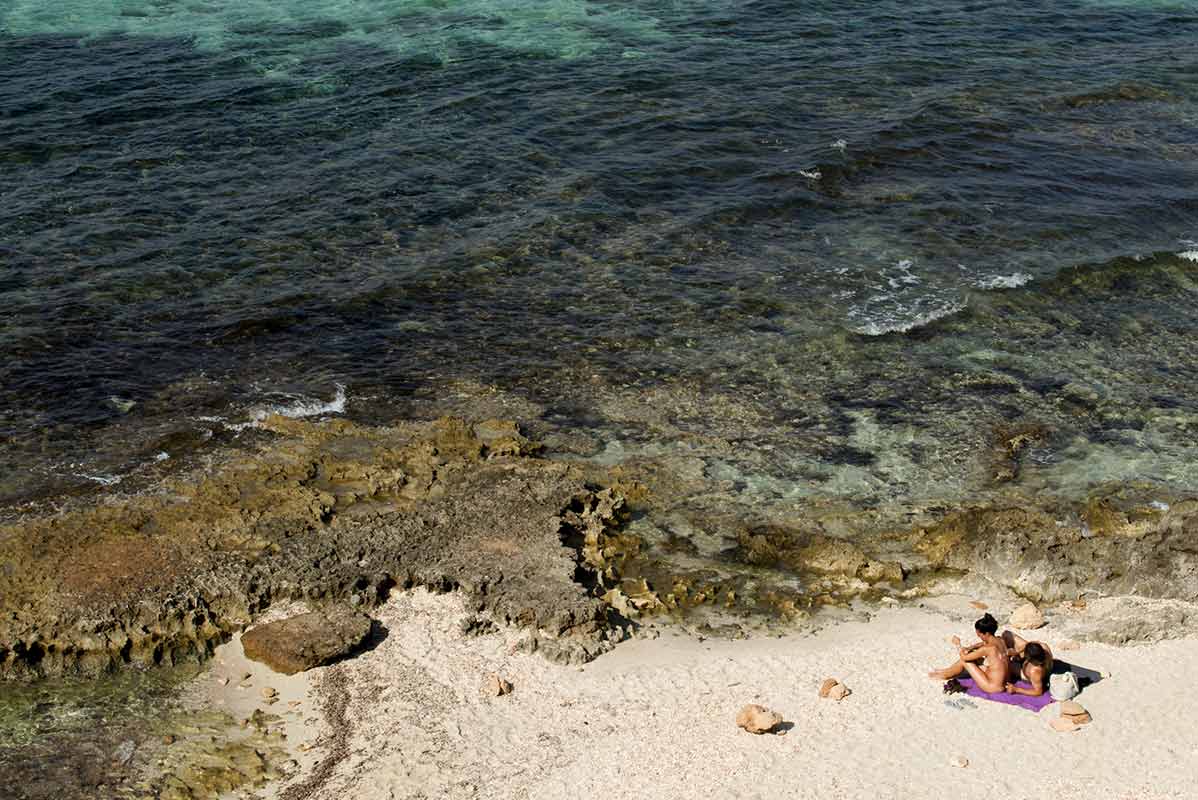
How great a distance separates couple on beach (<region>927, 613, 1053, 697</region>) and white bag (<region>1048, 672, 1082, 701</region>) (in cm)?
15

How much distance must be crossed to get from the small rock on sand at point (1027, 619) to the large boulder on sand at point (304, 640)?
911 centimetres

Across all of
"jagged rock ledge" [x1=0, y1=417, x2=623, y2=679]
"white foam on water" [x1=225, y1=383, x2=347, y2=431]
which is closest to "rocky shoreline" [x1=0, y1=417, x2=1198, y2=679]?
"jagged rock ledge" [x1=0, y1=417, x2=623, y2=679]

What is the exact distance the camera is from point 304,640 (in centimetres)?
1573

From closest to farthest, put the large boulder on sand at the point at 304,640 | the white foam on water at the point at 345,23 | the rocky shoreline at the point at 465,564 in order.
A: the rocky shoreline at the point at 465,564 < the large boulder on sand at the point at 304,640 < the white foam on water at the point at 345,23

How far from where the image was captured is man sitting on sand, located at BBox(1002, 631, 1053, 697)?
14.9 m

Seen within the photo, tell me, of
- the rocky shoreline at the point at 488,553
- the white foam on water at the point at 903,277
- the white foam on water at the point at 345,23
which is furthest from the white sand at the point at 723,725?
the white foam on water at the point at 345,23

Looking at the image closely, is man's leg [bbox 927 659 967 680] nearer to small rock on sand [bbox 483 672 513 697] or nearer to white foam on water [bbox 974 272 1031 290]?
Answer: small rock on sand [bbox 483 672 513 697]

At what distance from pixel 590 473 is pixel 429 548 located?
11.3 ft

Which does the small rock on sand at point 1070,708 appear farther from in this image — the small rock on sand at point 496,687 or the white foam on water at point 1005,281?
the white foam on water at point 1005,281

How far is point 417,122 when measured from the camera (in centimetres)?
3247

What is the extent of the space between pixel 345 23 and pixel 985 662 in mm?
32935

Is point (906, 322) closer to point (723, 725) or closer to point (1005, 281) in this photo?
point (1005, 281)

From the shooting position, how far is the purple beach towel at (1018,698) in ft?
48.5

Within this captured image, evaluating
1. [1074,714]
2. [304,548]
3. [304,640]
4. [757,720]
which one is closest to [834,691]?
[757,720]
